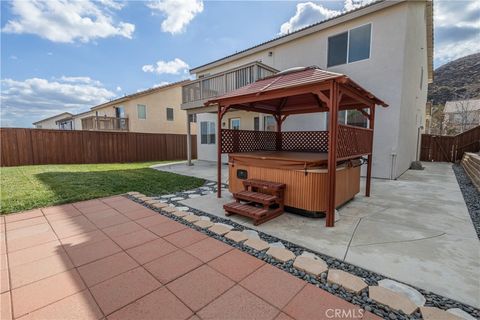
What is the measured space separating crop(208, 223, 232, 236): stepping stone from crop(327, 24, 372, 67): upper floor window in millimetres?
7491

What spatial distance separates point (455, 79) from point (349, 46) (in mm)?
44824

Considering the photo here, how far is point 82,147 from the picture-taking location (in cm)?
1162

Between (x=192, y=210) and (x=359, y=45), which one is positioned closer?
(x=192, y=210)

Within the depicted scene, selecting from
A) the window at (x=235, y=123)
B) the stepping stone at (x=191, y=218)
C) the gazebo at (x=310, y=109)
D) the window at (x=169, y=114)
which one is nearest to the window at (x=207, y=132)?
the window at (x=235, y=123)

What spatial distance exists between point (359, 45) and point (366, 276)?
25.7ft

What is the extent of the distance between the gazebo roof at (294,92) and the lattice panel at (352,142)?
2.06 feet

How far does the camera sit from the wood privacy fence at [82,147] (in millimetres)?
9719

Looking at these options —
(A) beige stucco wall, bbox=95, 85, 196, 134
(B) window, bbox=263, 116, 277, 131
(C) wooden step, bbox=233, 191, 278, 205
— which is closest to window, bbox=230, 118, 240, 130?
(B) window, bbox=263, 116, 277, 131

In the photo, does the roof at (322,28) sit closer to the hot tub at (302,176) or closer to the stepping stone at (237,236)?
the hot tub at (302,176)

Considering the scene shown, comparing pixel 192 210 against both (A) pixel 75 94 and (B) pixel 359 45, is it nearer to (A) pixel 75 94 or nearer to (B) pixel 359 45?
(B) pixel 359 45

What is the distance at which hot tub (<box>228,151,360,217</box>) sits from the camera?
3.57 meters

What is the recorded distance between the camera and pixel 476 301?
1776 mm

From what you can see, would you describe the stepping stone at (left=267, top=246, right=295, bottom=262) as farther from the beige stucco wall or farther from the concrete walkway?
the beige stucco wall

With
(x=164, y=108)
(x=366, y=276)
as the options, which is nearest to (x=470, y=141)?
(x=366, y=276)
